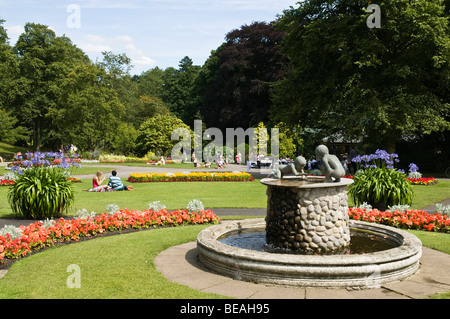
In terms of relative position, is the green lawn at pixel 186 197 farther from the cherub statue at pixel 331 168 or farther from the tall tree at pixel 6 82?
the tall tree at pixel 6 82

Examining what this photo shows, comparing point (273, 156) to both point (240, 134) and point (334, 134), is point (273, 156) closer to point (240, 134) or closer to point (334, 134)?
point (334, 134)

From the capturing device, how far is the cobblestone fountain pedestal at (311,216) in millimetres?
6258

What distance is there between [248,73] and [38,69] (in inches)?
1055

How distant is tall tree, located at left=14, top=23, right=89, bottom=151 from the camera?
47.8 metres

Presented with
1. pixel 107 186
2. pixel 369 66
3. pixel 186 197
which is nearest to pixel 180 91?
pixel 369 66

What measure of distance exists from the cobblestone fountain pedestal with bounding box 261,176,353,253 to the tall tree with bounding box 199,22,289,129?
115 ft

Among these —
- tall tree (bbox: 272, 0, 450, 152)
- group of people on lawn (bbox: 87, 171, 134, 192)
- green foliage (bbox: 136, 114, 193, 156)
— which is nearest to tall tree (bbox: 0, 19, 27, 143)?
green foliage (bbox: 136, 114, 193, 156)

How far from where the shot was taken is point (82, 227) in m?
8.43

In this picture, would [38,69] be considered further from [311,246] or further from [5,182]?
[311,246]

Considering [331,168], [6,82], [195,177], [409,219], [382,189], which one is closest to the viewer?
[331,168]

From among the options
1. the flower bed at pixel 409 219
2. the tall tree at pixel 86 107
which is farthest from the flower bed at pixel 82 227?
the tall tree at pixel 86 107

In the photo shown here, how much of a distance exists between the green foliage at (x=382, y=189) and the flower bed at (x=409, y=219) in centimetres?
147

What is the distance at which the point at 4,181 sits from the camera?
19328 mm

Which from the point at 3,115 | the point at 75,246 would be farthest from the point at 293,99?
the point at 3,115
